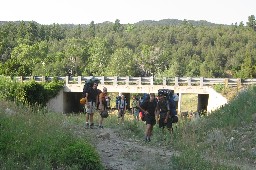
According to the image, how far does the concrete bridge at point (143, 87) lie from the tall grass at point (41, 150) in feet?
64.7

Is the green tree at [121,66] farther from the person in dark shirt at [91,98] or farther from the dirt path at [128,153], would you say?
the dirt path at [128,153]

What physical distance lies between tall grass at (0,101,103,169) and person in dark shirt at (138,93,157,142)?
9.70 ft

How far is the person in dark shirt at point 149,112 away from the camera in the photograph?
1060 centimetres

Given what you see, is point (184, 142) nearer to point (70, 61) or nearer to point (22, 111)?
point (22, 111)

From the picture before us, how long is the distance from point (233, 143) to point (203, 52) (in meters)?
91.6

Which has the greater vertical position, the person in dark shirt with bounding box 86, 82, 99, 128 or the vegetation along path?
the person in dark shirt with bounding box 86, 82, 99, 128

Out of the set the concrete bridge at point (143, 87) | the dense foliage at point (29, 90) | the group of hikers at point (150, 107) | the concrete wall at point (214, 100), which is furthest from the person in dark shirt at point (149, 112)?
the concrete bridge at point (143, 87)

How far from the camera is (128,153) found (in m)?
8.82

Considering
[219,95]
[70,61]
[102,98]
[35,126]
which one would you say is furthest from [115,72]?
[35,126]

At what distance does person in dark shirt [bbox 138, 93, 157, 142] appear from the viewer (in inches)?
417

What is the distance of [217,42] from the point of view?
106 m

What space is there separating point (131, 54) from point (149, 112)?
59.2 m

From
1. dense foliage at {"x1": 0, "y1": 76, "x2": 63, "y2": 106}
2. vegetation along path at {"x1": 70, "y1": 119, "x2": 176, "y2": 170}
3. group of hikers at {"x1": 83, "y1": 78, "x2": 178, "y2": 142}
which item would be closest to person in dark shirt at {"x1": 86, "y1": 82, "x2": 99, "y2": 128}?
group of hikers at {"x1": 83, "y1": 78, "x2": 178, "y2": 142}

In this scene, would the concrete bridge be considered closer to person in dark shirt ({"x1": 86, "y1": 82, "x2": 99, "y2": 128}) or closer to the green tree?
person in dark shirt ({"x1": 86, "y1": 82, "x2": 99, "y2": 128})
